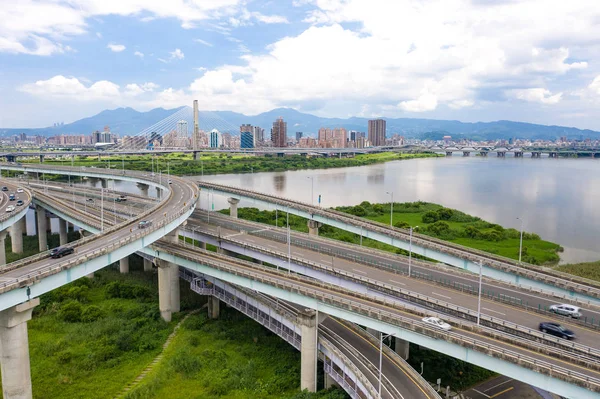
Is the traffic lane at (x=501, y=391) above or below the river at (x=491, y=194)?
below

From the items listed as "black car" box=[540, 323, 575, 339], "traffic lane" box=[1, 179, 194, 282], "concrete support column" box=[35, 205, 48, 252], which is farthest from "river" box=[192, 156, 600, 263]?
"black car" box=[540, 323, 575, 339]

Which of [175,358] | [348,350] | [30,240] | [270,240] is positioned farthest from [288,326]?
[30,240]

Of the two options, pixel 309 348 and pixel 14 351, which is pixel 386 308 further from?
pixel 14 351

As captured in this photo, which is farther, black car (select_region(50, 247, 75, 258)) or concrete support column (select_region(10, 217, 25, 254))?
concrete support column (select_region(10, 217, 25, 254))

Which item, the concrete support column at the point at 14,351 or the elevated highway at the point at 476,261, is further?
the elevated highway at the point at 476,261

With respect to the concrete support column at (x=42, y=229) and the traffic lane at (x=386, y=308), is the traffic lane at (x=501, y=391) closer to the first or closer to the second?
the traffic lane at (x=386, y=308)

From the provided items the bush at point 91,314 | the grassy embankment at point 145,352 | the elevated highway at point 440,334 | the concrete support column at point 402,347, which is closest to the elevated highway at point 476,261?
the elevated highway at point 440,334

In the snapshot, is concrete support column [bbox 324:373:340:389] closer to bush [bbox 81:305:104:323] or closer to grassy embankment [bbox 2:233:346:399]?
grassy embankment [bbox 2:233:346:399]
